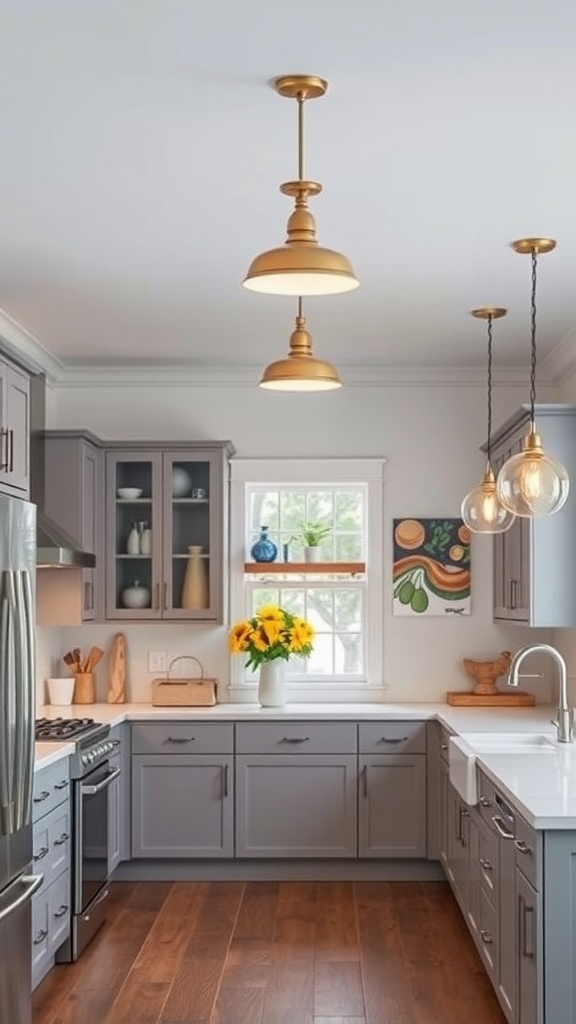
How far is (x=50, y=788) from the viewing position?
15.8 ft

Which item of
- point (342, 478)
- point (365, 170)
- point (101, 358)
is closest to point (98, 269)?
point (365, 170)

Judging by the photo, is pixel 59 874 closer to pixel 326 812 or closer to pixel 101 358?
pixel 326 812

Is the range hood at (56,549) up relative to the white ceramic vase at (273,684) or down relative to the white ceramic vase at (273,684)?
up

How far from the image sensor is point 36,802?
4.57 m

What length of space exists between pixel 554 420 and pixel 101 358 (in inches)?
95.7

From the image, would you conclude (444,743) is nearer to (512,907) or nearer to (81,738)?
(81,738)

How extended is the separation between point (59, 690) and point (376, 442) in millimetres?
2161

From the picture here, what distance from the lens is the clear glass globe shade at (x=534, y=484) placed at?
416 centimetres

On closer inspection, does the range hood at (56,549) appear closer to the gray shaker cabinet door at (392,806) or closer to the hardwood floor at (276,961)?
the hardwood floor at (276,961)

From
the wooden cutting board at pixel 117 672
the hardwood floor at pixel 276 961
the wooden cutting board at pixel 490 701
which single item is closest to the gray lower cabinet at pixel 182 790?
the hardwood floor at pixel 276 961

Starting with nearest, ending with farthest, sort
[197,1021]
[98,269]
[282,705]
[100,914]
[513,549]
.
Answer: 1. [197,1021]
2. [98,269]
3. [100,914]
4. [513,549]
5. [282,705]

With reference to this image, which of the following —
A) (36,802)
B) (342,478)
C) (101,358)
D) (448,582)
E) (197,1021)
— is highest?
(101,358)

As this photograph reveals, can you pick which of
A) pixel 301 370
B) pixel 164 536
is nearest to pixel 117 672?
→ pixel 164 536

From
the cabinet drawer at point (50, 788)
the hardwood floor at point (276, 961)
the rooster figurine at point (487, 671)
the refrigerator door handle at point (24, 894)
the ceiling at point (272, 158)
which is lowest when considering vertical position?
the hardwood floor at point (276, 961)
